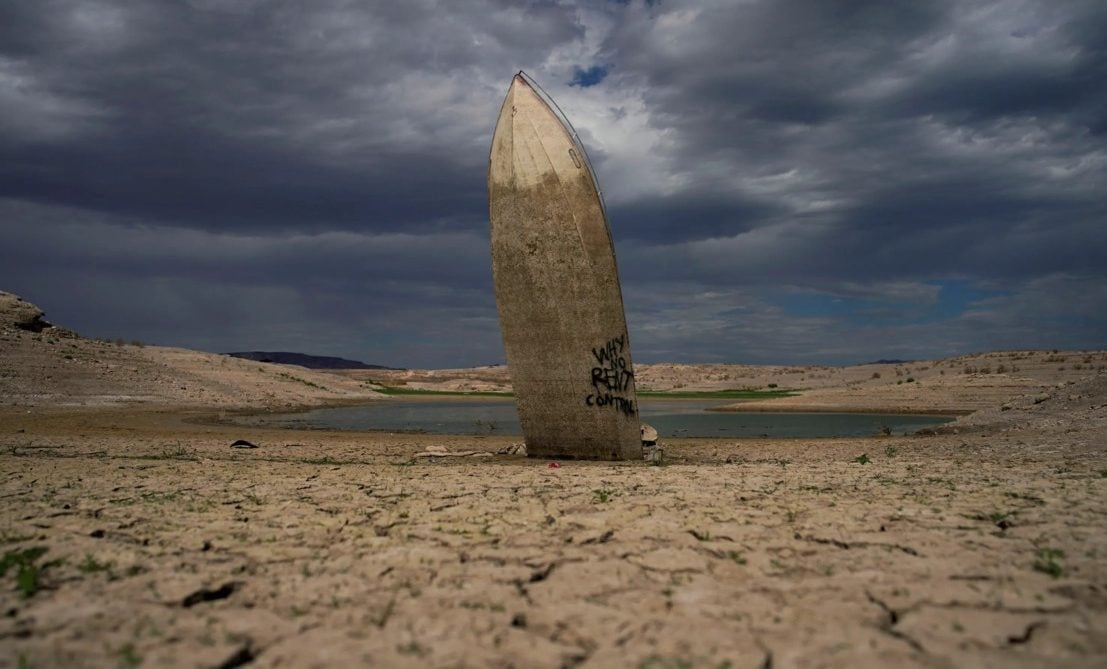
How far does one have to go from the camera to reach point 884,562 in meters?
5.07

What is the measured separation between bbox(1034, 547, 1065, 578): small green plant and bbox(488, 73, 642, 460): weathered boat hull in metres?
8.53

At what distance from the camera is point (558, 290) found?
13391 millimetres

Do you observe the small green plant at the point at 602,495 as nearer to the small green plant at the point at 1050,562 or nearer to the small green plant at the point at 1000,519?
the small green plant at the point at 1000,519

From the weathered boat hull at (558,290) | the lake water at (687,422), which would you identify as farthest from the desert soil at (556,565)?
the lake water at (687,422)

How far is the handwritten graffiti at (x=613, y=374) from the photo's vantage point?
43.7 feet

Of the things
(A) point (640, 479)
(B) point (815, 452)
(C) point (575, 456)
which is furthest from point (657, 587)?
(B) point (815, 452)

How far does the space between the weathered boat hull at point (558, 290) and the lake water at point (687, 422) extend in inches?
380

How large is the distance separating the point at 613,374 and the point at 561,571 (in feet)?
27.5

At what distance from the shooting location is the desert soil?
3.76 meters

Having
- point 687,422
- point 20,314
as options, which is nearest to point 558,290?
point 687,422

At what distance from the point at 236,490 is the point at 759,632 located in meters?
6.61

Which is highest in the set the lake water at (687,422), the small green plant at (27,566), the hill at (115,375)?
the hill at (115,375)

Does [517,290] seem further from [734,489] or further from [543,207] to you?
[734,489]

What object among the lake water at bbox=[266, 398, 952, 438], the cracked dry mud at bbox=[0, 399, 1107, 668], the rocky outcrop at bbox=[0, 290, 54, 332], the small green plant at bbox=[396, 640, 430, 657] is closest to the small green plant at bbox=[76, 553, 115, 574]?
the cracked dry mud at bbox=[0, 399, 1107, 668]
